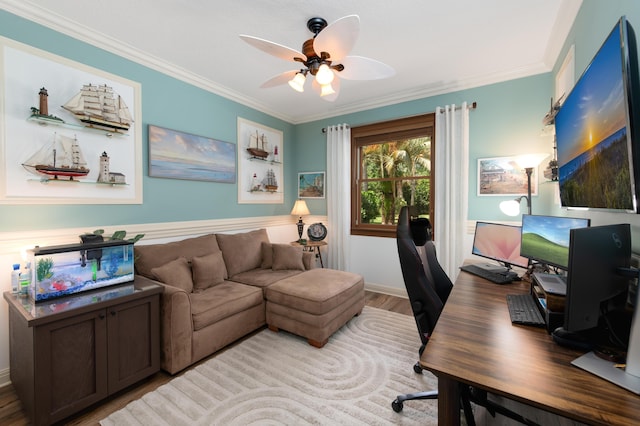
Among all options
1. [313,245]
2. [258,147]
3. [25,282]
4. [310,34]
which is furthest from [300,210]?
[25,282]

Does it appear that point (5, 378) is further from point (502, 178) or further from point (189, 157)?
point (502, 178)

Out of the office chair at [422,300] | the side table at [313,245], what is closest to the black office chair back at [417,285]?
the office chair at [422,300]

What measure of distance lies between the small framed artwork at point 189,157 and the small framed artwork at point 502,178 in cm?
309

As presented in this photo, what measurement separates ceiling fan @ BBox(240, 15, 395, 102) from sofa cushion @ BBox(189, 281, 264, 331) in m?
1.90

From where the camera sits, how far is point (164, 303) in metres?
2.04

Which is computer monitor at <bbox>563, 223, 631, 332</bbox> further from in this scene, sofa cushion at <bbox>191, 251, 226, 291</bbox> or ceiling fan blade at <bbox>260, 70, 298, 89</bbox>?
sofa cushion at <bbox>191, 251, 226, 291</bbox>

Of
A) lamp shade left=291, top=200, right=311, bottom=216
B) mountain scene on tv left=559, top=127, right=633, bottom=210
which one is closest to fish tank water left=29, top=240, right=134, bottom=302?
lamp shade left=291, top=200, right=311, bottom=216

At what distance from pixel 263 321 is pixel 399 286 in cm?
196

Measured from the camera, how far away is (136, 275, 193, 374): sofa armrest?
6.57 ft

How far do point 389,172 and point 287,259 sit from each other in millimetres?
1961

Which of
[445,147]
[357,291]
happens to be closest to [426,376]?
[357,291]

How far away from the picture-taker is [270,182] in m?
4.12

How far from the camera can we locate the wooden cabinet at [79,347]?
1487mm

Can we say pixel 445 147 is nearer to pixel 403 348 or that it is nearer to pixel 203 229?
pixel 403 348
